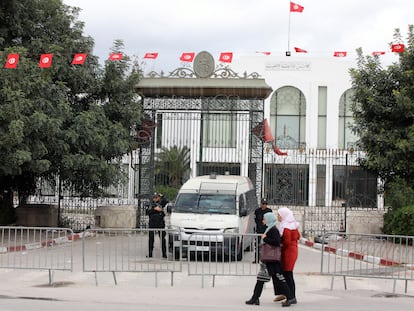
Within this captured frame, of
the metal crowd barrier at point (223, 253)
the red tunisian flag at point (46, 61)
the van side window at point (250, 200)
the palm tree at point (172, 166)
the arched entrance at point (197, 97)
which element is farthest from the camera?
the palm tree at point (172, 166)

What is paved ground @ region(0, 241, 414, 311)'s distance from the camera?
10141mm

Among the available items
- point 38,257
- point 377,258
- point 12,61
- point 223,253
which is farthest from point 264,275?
point 12,61

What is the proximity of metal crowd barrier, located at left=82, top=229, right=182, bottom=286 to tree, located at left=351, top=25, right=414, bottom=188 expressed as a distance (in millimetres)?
9511

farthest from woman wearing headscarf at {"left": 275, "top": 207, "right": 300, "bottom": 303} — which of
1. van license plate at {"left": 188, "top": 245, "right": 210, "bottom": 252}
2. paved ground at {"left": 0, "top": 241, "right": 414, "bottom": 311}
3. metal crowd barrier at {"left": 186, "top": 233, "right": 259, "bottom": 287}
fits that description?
van license plate at {"left": 188, "top": 245, "right": 210, "bottom": 252}

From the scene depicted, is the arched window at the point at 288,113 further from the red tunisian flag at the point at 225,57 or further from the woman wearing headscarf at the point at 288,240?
the woman wearing headscarf at the point at 288,240

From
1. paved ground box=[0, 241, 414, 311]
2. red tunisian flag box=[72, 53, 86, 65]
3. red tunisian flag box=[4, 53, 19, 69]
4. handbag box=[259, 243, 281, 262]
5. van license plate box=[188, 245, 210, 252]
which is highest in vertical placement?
red tunisian flag box=[72, 53, 86, 65]

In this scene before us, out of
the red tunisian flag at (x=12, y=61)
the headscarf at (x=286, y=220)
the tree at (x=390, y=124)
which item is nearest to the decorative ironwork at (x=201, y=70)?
the tree at (x=390, y=124)

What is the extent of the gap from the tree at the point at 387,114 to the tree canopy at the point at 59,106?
25.6 ft

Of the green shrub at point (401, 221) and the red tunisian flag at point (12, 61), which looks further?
the green shrub at point (401, 221)

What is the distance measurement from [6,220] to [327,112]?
33754mm

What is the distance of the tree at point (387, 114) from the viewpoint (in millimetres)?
21250

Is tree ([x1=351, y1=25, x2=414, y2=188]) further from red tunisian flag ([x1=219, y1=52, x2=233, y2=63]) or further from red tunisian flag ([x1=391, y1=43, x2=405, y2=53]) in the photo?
red tunisian flag ([x1=219, y1=52, x2=233, y2=63])

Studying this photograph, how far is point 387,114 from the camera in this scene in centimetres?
2205

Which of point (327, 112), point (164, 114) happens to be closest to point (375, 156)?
point (164, 114)
